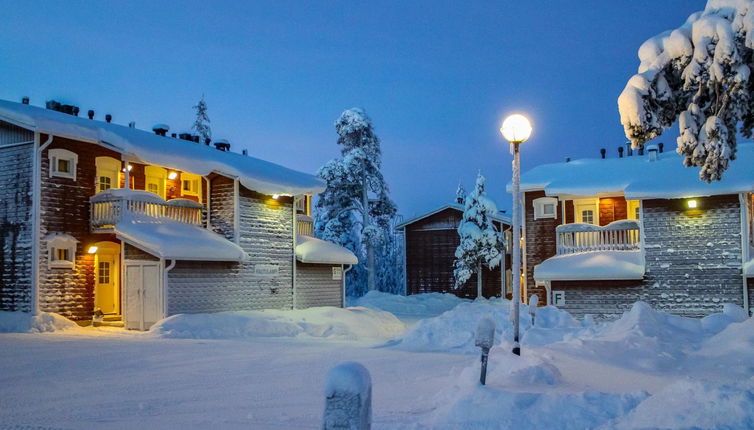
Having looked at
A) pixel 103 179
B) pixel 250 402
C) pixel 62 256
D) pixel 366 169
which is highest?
pixel 366 169

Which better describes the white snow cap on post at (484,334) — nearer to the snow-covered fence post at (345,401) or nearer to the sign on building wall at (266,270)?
the snow-covered fence post at (345,401)

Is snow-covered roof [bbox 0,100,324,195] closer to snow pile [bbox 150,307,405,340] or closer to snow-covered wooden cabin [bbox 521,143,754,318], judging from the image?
snow pile [bbox 150,307,405,340]

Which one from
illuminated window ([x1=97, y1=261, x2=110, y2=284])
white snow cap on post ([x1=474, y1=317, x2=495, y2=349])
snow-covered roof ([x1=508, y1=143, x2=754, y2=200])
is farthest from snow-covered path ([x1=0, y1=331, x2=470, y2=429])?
snow-covered roof ([x1=508, y1=143, x2=754, y2=200])

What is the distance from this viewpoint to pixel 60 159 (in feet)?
71.7

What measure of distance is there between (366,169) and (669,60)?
3224cm

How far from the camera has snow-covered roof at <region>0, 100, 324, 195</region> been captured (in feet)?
68.7

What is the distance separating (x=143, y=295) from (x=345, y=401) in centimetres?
1849

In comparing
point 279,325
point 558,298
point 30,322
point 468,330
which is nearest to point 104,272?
point 30,322

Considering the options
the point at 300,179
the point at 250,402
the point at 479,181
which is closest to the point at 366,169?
the point at 479,181

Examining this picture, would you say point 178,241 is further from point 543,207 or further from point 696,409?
point 696,409

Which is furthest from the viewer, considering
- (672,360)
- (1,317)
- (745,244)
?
(745,244)

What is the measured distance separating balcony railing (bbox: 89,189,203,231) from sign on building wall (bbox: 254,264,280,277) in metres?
3.63

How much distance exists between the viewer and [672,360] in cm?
1130

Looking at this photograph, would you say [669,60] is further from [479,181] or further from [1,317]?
[479,181]
